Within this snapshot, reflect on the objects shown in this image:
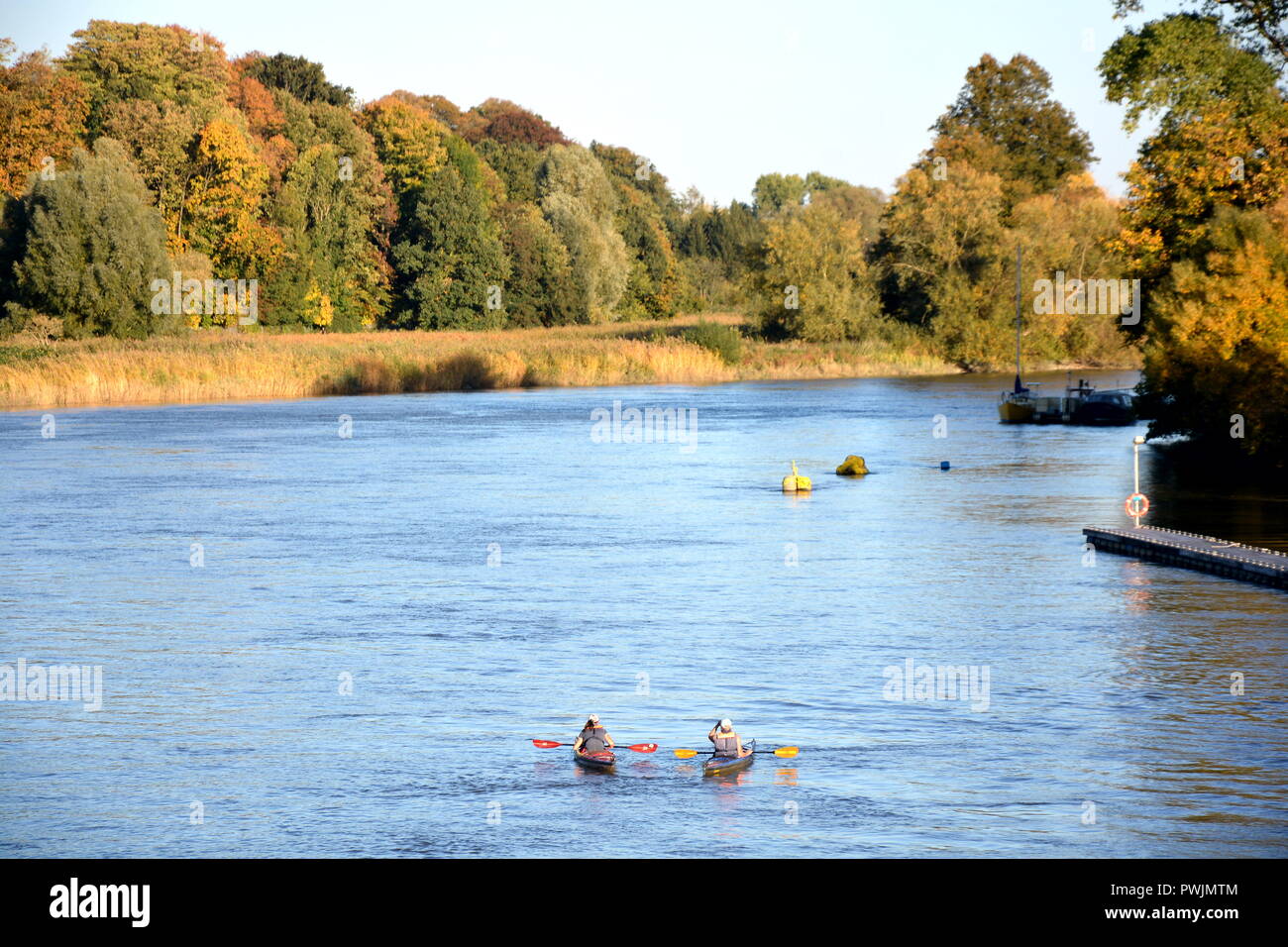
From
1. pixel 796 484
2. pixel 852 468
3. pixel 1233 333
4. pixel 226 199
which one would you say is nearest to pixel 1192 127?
pixel 1233 333

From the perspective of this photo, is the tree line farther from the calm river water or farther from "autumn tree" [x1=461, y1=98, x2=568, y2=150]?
the calm river water

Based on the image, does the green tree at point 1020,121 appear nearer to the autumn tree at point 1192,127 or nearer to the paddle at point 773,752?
the autumn tree at point 1192,127

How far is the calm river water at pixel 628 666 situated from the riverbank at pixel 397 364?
107 ft

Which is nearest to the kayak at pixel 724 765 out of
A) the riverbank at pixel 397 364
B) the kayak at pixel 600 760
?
the kayak at pixel 600 760

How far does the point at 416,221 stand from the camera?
400ft

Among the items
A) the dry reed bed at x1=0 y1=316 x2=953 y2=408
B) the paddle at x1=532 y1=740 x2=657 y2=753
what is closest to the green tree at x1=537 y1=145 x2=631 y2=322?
the dry reed bed at x1=0 y1=316 x2=953 y2=408

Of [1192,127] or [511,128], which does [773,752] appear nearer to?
[1192,127]

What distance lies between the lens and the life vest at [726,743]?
15.1m

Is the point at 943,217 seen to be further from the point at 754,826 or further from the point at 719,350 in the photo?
the point at 754,826

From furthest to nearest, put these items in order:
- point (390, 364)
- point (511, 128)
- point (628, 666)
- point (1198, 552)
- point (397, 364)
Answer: point (511, 128) → point (397, 364) → point (390, 364) → point (1198, 552) → point (628, 666)

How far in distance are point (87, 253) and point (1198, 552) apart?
7158cm

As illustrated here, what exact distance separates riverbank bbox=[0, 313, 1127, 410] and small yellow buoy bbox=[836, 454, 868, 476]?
40.8 m

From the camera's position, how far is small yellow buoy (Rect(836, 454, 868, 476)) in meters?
44.5
